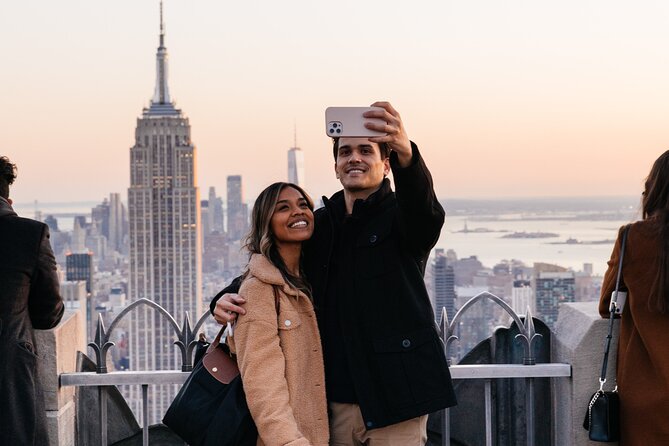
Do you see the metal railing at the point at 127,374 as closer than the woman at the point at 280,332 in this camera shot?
No

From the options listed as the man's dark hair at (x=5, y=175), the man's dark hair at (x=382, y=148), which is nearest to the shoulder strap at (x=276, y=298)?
the man's dark hair at (x=382, y=148)

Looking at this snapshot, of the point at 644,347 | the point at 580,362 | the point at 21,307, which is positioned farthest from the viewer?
the point at 580,362

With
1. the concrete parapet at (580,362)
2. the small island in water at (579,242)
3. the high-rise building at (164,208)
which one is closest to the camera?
the concrete parapet at (580,362)

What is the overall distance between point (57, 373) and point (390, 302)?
1566 millimetres

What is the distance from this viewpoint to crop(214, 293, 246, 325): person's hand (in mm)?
3472

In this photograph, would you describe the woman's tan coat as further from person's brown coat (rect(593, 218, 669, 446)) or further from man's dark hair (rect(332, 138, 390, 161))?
person's brown coat (rect(593, 218, 669, 446))

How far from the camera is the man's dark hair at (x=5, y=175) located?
3885mm

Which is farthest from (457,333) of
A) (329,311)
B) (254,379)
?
(254,379)

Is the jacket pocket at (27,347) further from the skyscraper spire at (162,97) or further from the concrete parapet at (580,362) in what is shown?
the skyscraper spire at (162,97)

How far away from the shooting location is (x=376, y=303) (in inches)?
139

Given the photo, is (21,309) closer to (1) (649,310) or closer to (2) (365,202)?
(2) (365,202)

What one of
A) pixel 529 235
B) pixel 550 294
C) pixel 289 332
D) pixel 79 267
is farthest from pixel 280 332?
pixel 79 267

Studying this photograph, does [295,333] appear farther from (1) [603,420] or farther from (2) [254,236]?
(1) [603,420]

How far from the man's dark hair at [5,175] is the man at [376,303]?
963 millimetres
